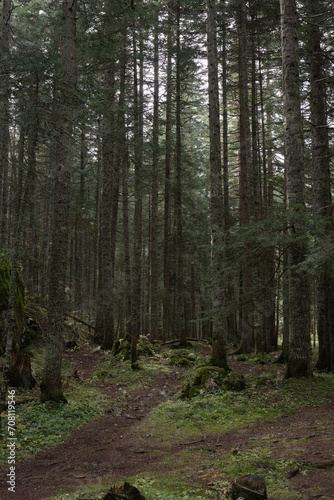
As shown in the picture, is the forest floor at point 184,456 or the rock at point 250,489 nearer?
the rock at point 250,489

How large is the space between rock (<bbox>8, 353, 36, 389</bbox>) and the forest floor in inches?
82.3

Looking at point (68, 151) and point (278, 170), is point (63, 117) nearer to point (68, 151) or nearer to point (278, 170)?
point (68, 151)

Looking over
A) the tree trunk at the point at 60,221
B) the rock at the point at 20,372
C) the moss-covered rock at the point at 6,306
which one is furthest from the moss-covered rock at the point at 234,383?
the moss-covered rock at the point at 6,306

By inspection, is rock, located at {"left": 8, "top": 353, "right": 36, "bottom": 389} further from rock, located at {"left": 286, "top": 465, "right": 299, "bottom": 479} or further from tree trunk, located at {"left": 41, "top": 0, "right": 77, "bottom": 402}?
rock, located at {"left": 286, "top": 465, "right": 299, "bottom": 479}

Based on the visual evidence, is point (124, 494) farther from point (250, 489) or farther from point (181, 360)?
point (181, 360)

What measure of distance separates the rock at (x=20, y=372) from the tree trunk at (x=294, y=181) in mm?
6557

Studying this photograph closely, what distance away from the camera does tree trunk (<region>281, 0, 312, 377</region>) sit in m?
8.84

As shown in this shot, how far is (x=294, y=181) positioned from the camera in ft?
30.2

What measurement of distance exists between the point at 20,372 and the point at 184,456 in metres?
4.97

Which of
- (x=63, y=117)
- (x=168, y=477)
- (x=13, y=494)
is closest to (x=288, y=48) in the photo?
(x=63, y=117)

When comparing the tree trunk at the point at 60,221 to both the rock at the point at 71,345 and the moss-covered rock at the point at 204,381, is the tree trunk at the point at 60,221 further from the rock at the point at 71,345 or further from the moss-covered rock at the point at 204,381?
the rock at the point at 71,345

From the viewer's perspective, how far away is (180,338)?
1884 cm

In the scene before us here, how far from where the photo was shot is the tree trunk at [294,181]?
884 cm

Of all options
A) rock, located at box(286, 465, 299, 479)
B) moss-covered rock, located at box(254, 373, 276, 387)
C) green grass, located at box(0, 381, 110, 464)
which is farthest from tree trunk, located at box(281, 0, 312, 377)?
rock, located at box(286, 465, 299, 479)
